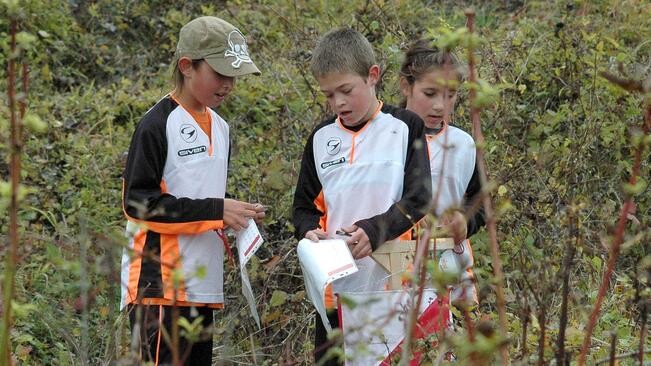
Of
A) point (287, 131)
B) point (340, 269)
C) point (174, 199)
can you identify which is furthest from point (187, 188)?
point (287, 131)

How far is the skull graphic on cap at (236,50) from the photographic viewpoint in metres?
3.95

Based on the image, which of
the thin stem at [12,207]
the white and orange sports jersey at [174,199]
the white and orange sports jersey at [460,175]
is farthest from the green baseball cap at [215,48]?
the thin stem at [12,207]

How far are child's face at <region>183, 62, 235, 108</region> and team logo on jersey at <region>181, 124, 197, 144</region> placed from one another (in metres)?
0.14

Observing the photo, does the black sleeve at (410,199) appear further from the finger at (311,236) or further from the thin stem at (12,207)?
the thin stem at (12,207)

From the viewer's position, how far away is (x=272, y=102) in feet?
22.6

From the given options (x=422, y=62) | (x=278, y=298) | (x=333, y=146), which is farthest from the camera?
(x=278, y=298)

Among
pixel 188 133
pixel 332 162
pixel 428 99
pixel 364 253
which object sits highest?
pixel 428 99

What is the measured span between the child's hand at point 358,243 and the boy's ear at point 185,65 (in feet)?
3.21

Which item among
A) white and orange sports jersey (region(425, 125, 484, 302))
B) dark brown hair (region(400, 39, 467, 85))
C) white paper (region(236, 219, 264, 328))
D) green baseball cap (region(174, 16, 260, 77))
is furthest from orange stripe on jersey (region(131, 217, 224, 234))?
dark brown hair (region(400, 39, 467, 85))

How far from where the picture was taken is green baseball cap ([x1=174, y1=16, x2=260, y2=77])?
12.9ft

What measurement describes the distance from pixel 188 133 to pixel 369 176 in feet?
2.38

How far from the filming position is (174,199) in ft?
12.1

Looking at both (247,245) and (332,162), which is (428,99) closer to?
(332,162)

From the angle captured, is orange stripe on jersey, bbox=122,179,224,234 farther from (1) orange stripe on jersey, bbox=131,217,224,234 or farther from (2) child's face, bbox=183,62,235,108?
(2) child's face, bbox=183,62,235,108
